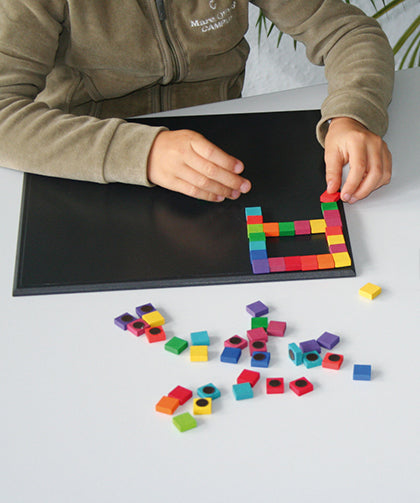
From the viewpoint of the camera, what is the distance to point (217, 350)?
0.72m

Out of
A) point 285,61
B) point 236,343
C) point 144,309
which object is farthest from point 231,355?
point 285,61

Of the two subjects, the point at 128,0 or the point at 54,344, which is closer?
Answer: the point at 54,344

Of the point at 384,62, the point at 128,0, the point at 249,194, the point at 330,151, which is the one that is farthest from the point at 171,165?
the point at 384,62

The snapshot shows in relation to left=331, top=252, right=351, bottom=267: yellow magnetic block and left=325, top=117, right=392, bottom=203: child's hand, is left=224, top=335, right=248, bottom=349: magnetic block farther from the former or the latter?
left=325, top=117, right=392, bottom=203: child's hand

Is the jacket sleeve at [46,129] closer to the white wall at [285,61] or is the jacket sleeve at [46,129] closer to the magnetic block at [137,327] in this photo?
the magnetic block at [137,327]

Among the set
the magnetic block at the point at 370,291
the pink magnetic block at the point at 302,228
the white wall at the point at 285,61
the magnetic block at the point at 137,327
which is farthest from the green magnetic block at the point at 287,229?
the white wall at the point at 285,61

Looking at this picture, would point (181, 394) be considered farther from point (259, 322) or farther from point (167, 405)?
point (259, 322)

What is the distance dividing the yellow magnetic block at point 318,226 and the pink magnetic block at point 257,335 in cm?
19

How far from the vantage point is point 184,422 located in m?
0.64

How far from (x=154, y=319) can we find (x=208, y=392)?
12 centimetres

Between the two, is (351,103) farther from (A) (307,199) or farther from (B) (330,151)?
(A) (307,199)

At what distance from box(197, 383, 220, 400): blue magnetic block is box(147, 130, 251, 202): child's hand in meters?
0.32

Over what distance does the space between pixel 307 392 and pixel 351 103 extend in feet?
1.74

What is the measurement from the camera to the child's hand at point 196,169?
0.91 meters
